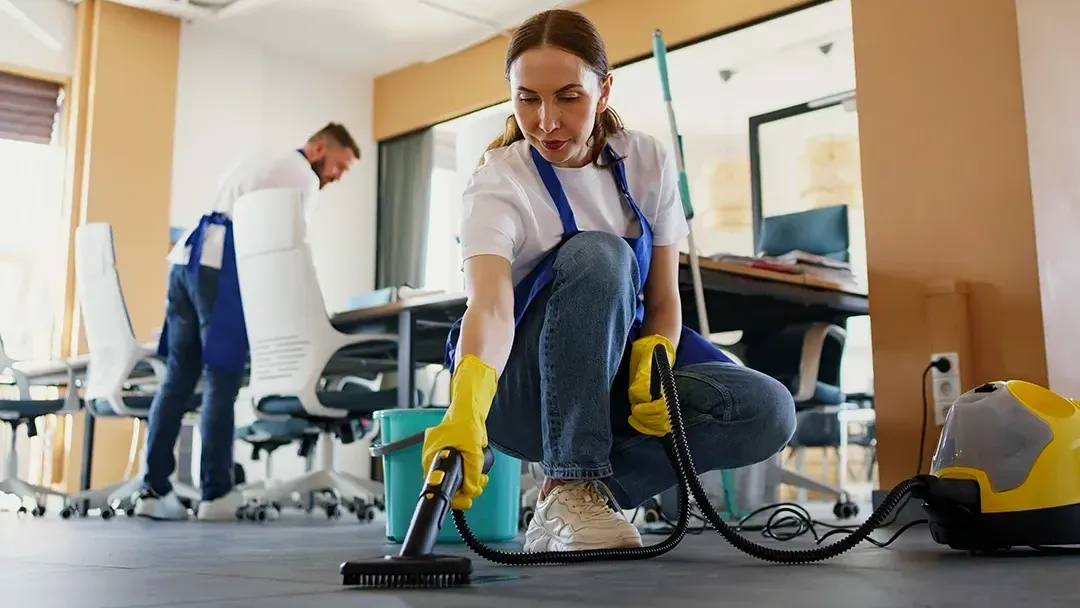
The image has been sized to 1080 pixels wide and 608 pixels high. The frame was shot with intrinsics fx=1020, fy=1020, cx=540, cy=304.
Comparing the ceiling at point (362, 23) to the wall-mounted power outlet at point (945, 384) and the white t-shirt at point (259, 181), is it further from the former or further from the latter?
the wall-mounted power outlet at point (945, 384)

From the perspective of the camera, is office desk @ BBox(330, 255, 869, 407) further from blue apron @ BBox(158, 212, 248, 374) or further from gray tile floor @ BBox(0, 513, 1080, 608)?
gray tile floor @ BBox(0, 513, 1080, 608)

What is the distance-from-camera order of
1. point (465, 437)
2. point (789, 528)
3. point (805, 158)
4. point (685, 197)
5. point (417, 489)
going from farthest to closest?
1. point (805, 158)
2. point (685, 197)
3. point (789, 528)
4. point (417, 489)
5. point (465, 437)

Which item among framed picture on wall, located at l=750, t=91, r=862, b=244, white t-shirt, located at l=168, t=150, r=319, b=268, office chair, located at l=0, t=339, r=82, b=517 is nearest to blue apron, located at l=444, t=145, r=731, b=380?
white t-shirt, located at l=168, t=150, r=319, b=268

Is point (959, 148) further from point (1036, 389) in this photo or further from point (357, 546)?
point (357, 546)

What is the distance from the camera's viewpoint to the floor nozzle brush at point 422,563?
2.99ft

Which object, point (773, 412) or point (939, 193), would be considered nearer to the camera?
point (773, 412)

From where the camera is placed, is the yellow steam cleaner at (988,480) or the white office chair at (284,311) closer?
the yellow steam cleaner at (988,480)

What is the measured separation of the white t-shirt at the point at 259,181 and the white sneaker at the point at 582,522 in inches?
84.0

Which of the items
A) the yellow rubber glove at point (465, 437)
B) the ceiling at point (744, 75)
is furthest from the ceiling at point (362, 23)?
the yellow rubber glove at point (465, 437)

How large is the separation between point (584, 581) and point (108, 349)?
3.19 metres

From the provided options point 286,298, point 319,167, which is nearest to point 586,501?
point 286,298

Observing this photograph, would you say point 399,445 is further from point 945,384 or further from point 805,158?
point 805,158

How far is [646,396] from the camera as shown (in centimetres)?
128

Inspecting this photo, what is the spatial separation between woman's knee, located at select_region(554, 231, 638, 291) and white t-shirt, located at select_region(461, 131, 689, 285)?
61mm
